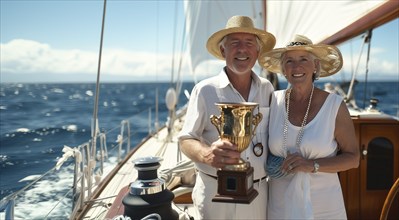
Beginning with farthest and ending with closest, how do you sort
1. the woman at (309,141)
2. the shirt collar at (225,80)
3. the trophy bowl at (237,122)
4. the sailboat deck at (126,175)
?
the sailboat deck at (126,175)
the shirt collar at (225,80)
the woman at (309,141)
the trophy bowl at (237,122)

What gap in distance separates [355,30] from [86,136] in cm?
1269

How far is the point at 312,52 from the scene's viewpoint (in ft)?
5.98

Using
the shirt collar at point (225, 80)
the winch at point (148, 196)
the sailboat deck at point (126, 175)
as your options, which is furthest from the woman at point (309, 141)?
the sailboat deck at point (126, 175)

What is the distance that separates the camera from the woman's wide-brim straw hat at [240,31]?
1780 mm

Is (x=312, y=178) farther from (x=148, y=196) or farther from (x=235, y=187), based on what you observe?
(x=148, y=196)

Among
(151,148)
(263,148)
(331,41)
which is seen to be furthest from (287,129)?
(151,148)

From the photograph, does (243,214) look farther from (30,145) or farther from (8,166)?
(30,145)

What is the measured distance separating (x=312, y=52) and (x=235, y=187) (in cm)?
75

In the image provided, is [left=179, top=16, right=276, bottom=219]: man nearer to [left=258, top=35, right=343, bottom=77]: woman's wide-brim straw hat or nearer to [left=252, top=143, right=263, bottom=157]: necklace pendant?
[left=252, top=143, right=263, bottom=157]: necklace pendant

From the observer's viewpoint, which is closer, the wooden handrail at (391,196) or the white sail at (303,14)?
the wooden handrail at (391,196)

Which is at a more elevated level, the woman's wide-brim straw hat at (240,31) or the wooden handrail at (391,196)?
the woman's wide-brim straw hat at (240,31)

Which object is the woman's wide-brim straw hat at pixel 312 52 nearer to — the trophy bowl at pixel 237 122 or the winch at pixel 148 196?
the trophy bowl at pixel 237 122

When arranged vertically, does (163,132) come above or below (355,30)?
below

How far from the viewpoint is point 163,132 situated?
7.86 metres
